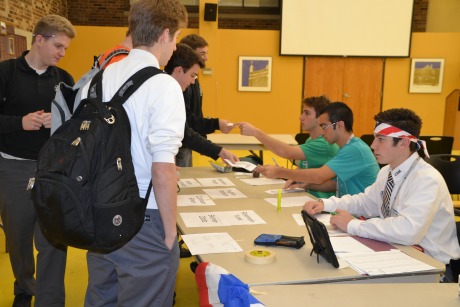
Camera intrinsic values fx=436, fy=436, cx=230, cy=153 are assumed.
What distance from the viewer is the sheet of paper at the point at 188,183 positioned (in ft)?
10.6

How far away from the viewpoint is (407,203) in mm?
2104

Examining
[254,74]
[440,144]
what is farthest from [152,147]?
[254,74]

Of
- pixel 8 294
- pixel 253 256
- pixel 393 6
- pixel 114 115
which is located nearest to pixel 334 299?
pixel 253 256

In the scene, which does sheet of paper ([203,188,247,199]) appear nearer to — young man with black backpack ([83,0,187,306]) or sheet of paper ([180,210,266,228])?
sheet of paper ([180,210,266,228])

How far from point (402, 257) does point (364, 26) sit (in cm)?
920

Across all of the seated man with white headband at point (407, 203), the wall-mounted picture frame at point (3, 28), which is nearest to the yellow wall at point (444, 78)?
the wall-mounted picture frame at point (3, 28)

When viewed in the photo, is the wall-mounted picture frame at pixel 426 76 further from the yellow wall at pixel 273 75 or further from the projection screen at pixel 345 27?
the projection screen at pixel 345 27

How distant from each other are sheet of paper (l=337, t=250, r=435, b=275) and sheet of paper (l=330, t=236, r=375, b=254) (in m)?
0.04

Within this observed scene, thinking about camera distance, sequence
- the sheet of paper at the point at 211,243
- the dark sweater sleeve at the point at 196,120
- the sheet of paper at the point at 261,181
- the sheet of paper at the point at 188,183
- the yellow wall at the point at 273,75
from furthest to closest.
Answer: the yellow wall at the point at 273,75, the dark sweater sleeve at the point at 196,120, the sheet of paper at the point at 261,181, the sheet of paper at the point at 188,183, the sheet of paper at the point at 211,243

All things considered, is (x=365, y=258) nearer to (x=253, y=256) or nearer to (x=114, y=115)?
(x=253, y=256)

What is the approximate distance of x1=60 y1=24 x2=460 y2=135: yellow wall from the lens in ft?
33.2

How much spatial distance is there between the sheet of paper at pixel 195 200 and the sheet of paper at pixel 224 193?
0.07 m

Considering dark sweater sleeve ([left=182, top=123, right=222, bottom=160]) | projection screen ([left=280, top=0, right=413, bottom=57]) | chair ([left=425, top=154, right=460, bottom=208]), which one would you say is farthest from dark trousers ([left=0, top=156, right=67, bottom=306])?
projection screen ([left=280, top=0, right=413, bottom=57])

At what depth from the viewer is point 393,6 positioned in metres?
10.0
